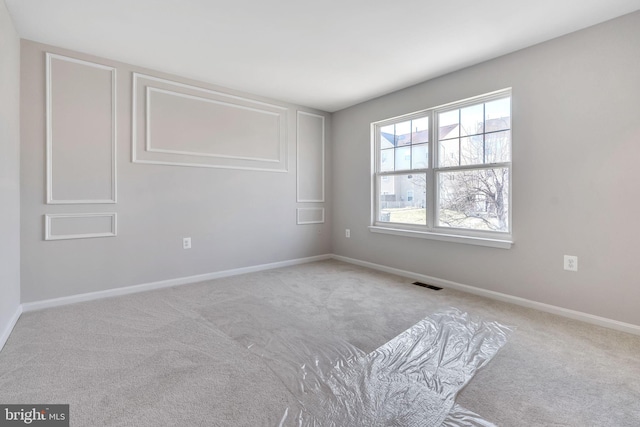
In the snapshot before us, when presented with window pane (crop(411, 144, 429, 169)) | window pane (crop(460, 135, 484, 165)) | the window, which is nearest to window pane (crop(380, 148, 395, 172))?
the window

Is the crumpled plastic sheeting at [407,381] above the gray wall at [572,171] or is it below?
below

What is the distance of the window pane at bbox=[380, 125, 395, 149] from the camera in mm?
4125

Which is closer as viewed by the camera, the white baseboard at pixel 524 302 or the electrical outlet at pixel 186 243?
the white baseboard at pixel 524 302

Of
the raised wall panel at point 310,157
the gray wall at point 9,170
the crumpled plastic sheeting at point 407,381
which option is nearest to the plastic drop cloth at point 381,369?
the crumpled plastic sheeting at point 407,381

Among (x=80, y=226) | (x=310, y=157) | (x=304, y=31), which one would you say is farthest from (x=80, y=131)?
(x=310, y=157)

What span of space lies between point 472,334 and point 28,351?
3020 millimetres

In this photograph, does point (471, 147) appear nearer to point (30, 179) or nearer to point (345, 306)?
point (345, 306)

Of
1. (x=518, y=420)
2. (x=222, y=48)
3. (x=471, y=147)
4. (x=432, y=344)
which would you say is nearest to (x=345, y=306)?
(x=432, y=344)

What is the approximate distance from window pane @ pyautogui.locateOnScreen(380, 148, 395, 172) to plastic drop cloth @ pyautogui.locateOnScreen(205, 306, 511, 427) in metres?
2.24

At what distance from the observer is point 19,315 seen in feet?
8.23

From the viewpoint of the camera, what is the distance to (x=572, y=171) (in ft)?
8.23

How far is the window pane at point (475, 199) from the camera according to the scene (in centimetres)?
301

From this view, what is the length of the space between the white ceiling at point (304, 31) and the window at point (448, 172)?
571 millimetres

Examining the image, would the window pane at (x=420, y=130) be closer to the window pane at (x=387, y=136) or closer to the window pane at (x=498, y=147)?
the window pane at (x=387, y=136)
